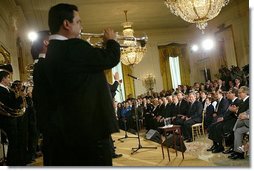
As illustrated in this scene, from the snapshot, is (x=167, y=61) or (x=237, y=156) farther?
(x=167, y=61)

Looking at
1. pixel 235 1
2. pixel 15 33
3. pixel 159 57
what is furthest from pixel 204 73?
pixel 15 33

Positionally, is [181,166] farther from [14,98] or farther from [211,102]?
[211,102]

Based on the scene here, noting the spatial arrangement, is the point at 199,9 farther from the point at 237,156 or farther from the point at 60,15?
the point at 60,15

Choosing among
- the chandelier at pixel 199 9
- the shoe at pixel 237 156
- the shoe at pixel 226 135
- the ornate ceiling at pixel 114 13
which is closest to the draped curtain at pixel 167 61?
the ornate ceiling at pixel 114 13

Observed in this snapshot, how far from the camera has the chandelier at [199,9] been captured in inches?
141

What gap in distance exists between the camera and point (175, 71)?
10.5 ft

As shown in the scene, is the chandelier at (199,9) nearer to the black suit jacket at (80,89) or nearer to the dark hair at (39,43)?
the dark hair at (39,43)

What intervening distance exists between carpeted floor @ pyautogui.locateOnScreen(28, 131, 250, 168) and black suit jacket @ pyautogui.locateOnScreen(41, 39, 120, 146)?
51.6 inches

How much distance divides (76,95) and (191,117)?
381cm

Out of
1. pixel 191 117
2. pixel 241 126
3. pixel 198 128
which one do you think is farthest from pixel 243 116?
pixel 191 117

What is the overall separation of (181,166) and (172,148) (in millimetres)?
723

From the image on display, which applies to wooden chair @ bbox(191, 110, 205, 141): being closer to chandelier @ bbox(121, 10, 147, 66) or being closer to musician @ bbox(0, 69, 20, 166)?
chandelier @ bbox(121, 10, 147, 66)

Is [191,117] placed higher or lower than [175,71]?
lower

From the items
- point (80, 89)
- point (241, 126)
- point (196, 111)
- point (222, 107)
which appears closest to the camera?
point (80, 89)
